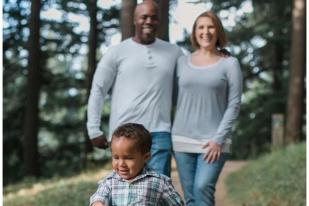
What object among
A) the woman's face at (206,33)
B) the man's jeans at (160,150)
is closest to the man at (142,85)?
the man's jeans at (160,150)

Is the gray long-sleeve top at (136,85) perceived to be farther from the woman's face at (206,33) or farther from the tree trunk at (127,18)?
the tree trunk at (127,18)

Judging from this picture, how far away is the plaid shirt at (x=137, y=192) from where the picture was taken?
2.15 m

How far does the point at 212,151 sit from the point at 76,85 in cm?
1029

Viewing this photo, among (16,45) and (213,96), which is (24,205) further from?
(16,45)

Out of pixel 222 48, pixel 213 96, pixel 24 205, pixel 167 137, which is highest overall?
pixel 222 48

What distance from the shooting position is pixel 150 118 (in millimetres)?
2695

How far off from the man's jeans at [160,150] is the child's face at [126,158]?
0.56 m

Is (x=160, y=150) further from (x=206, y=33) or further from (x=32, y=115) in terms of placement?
(x=32, y=115)


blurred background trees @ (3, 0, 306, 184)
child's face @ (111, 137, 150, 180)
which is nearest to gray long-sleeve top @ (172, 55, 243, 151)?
child's face @ (111, 137, 150, 180)

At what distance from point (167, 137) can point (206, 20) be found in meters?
0.53

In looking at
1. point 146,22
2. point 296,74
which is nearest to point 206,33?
point 146,22

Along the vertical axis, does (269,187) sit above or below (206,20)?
below

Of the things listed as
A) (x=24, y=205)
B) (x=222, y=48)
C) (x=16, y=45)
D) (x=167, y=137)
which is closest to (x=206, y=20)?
(x=222, y=48)

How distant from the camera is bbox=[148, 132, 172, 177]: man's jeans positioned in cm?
271
